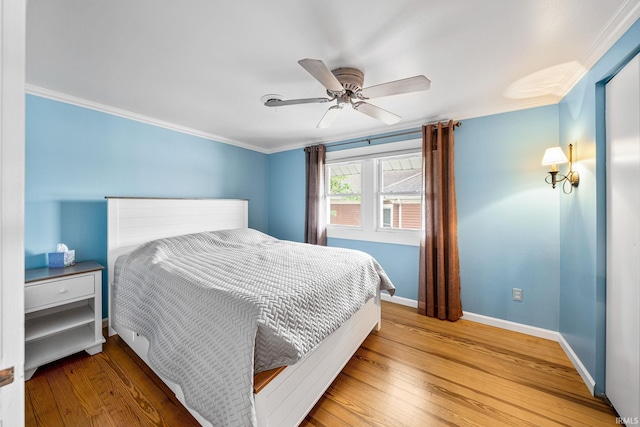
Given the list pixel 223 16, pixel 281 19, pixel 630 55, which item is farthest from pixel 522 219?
pixel 223 16

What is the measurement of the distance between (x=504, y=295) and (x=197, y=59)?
349 cm

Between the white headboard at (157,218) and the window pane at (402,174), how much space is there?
2164 millimetres

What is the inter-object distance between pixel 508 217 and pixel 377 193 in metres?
1.47

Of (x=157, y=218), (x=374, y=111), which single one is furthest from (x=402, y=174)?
(x=157, y=218)

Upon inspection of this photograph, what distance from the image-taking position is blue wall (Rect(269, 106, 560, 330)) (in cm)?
240

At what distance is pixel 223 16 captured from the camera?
1.37m

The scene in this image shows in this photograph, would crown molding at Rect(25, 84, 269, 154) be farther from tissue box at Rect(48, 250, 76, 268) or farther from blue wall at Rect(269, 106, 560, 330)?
blue wall at Rect(269, 106, 560, 330)

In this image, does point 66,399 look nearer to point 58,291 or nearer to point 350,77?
point 58,291

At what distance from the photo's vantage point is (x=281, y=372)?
1.31m

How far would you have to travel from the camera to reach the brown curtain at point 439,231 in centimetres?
275

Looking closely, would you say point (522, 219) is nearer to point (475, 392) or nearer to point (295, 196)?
point (475, 392)

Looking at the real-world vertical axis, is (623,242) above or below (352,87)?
below

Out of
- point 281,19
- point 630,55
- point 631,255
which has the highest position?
point 281,19

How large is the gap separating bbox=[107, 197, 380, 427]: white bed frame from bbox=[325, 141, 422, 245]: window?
1186 mm
